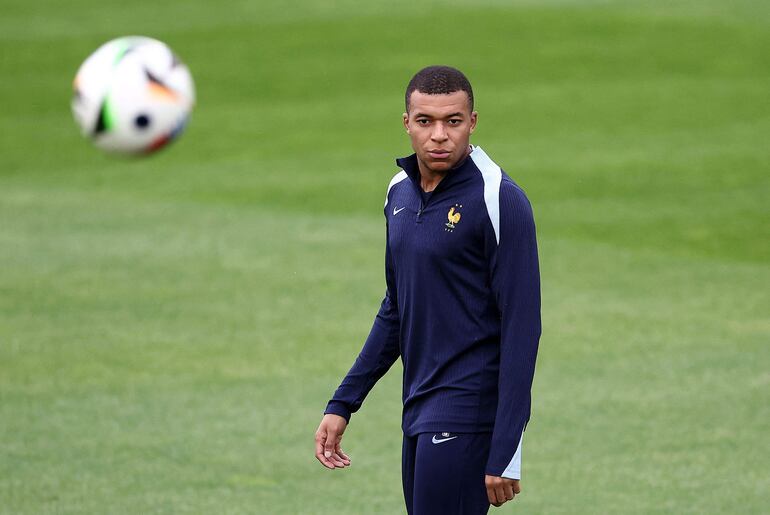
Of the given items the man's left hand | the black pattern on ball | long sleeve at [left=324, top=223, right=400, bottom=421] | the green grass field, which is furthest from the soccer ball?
the man's left hand

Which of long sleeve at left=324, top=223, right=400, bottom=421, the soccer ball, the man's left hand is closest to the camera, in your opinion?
the man's left hand

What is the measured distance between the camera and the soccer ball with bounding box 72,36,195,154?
10203 mm

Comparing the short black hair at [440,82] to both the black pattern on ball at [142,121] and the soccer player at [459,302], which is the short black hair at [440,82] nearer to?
the soccer player at [459,302]

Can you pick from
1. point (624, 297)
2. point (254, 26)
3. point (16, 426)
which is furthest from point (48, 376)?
point (254, 26)

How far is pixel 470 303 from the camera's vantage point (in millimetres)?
5156

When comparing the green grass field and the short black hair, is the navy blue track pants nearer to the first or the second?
the short black hair

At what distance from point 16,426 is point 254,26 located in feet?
72.2

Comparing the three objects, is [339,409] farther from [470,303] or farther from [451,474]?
[470,303]

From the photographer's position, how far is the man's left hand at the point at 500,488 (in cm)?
492

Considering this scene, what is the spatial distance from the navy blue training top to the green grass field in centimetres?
325

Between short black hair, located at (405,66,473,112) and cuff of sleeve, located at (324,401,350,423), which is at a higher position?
short black hair, located at (405,66,473,112)

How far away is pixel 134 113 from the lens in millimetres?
10367

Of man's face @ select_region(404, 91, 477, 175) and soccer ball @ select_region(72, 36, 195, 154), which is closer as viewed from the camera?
man's face @ select_region(404, 91, 477, 175)

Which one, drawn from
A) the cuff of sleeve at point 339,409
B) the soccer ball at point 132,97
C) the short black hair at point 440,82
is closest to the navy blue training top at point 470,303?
the short black hair at point 440,82
